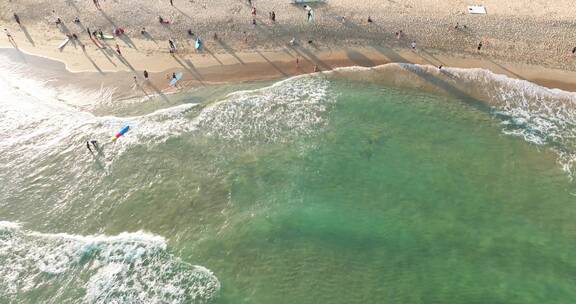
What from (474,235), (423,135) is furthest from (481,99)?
(474,235)

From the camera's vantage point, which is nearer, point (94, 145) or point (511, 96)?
point (94, 145)

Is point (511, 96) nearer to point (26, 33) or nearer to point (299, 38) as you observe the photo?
point (299, 38)

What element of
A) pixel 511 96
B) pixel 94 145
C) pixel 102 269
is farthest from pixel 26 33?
pixel 511 96

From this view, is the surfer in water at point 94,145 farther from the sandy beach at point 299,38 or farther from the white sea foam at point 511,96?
the white sea foam at point 511,96

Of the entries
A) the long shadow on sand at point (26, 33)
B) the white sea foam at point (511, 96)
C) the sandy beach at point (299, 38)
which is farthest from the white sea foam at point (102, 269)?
the long shadow on sand at point (26, 33)

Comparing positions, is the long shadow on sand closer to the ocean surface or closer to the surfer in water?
the ocean surface

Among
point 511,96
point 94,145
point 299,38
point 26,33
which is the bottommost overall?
point 94,145

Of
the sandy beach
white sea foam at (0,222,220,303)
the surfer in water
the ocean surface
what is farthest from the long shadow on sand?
white sea foam at (0,222,220,303)
